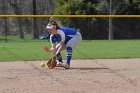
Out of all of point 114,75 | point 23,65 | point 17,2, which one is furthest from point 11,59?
point 17,2

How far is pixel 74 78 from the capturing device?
10672mm

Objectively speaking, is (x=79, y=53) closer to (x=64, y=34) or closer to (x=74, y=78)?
(x=64, y=34)

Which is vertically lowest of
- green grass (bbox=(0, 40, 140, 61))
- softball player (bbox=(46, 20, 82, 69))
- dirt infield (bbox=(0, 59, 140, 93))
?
A: green grass (bbox=(0, 40, 140, 61))

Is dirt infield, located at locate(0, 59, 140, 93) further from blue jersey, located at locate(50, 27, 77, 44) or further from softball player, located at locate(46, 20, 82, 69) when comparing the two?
blue jersey, located at locate(50, 27, 77, 44)

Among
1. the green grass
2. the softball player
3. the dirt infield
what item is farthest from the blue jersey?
the green grass

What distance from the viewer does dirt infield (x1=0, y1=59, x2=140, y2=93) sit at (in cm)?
903

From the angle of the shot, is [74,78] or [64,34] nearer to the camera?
[74,78]

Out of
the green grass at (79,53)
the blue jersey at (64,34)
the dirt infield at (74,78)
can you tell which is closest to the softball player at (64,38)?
the blue jersey at (64,34)

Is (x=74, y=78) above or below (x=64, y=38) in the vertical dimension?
below

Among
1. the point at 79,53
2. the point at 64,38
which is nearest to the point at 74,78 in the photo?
the point at 64,38

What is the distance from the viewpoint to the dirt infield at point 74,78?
9.03m

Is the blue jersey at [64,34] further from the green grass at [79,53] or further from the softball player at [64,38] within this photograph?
the green grass at [79,53]

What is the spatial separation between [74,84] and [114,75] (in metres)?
1.88

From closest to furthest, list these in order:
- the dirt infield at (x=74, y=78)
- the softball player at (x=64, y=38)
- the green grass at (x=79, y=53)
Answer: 1. the dirt infield at (x=74, y=78)
2. the softball player at (x=64, y=38)
3. the green grass at (x=79, y=53)
